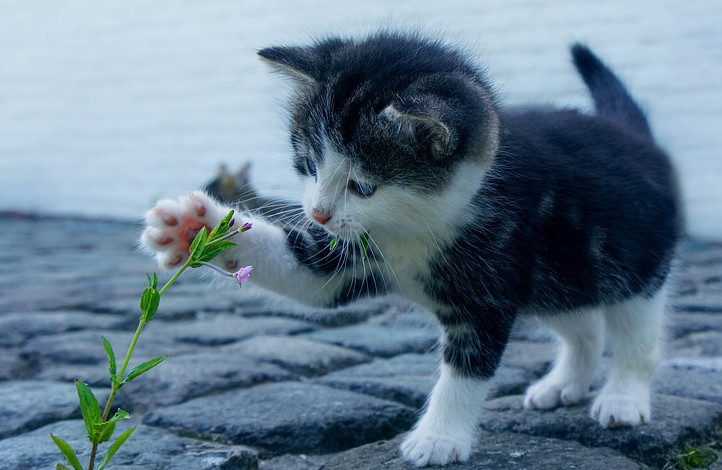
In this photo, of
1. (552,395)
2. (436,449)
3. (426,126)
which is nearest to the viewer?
(426,126)

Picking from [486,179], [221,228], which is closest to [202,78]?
[486,179]

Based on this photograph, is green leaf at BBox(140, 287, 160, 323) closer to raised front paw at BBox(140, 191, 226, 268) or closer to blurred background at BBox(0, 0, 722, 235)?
raised front paw at BBox(140, 191, 226, 268)

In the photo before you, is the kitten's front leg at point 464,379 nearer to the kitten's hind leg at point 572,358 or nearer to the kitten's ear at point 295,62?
the kitten's hind leg at point 572,358

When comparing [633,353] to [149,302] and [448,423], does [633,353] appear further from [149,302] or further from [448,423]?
[149,302]

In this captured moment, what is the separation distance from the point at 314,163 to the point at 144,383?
93cm

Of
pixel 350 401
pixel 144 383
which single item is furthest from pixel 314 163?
pixel 144 383

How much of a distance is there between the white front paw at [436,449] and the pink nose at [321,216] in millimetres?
529

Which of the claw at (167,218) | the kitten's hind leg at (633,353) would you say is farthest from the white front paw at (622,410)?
the claw at (167,218)

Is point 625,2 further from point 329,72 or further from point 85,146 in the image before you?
point 85,146

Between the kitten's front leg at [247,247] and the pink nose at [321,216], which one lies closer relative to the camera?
the pink nose at [321,216]

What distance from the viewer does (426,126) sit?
171cm

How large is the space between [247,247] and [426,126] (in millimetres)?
578

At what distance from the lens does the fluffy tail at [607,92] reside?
9.36 ft

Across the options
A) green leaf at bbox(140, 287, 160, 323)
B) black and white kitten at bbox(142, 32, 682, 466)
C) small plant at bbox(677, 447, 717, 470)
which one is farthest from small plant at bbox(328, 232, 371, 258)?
small plant at bbox(677, 447, 717, 470)
